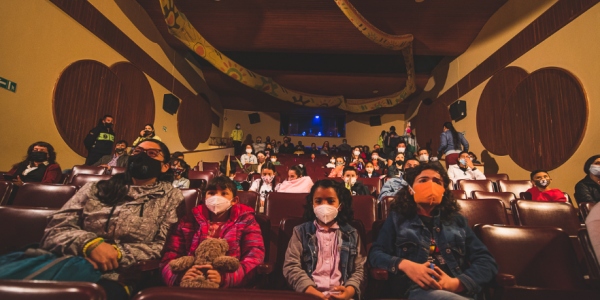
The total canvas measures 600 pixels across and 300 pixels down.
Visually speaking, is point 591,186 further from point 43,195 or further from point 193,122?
point 193,122

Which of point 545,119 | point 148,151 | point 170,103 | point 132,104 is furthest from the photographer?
point 170,103

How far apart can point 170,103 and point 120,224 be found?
6.76 m

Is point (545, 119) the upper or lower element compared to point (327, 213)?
upper

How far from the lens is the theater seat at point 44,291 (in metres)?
0.56

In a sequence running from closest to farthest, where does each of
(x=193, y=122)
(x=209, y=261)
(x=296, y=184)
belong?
(x=209, y=261), (x=296, y=184), (x=193, y=122)

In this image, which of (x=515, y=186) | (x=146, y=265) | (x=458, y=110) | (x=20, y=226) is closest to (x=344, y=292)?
(x=146, y=265)

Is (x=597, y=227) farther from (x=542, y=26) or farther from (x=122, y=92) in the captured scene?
(x=122, y=92)

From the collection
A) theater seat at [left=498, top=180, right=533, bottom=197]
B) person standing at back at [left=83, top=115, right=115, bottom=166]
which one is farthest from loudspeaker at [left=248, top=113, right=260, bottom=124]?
theater seat at [left=498, top=180, right=533, bottom=197]

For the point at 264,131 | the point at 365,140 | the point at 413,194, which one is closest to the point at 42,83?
the point at 413,194

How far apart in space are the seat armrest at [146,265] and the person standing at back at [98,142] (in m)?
4.17

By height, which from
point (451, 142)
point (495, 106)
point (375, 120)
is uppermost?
point (375, 120)

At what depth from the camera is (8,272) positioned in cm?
88

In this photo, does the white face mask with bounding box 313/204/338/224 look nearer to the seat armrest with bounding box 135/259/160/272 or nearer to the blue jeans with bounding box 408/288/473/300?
the blue jeans with bounding box 408/288/473/300

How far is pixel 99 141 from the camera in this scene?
4227mm
